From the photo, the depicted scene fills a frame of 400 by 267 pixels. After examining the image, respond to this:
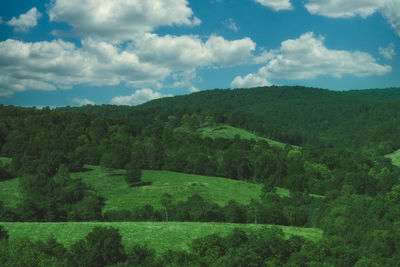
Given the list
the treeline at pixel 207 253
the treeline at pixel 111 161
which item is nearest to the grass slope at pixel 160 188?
the treeline at pixel 111 161

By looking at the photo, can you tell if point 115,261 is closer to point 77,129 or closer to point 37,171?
point 37,171

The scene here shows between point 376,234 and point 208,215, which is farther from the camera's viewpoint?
point 208,215

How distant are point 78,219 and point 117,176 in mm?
38452

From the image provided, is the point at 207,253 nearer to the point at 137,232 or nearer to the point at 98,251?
the point at 98,251

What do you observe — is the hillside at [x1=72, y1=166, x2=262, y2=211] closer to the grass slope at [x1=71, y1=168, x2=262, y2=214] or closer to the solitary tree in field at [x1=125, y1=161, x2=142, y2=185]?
the grass slope at [x1=71, y1=168, x2=262, y2=214]

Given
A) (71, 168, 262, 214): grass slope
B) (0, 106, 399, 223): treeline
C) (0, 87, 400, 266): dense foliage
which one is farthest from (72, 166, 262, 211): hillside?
(0, 106, 399, 223): treeline

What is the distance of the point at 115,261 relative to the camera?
41656 millimetres

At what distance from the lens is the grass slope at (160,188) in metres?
89.1

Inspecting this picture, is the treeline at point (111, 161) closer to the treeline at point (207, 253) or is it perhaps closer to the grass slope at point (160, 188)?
the grass slope at point (160, 188)

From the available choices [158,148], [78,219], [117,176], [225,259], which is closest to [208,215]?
[78,219]

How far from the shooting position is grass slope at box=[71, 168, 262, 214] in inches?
3506

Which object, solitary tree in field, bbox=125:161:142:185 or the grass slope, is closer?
the grass slope

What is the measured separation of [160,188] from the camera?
3883 inches

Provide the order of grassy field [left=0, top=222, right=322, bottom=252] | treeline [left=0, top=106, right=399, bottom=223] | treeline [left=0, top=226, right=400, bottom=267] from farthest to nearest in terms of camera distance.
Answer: treeline [left=0, top=106, right=399, bottom=223] < grassy field [left=0, top=222, right=322, bottom=252] < treeline [left=0, top=226, right=400, bottom=267]
